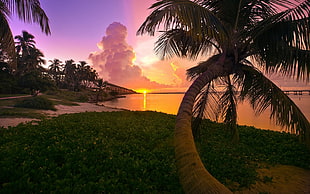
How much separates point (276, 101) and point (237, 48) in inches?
62.5

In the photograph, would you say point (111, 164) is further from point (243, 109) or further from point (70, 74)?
point (70, 74)

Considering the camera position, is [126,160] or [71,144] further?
[71,144]

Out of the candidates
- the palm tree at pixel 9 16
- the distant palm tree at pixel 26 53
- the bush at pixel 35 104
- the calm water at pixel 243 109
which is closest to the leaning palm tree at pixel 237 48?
the calm water at pixel 243 109

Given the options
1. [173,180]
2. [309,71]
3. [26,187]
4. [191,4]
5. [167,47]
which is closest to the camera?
[191,4]

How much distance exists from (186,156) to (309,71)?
11.2 feet

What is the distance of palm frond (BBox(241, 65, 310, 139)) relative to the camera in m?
3.28

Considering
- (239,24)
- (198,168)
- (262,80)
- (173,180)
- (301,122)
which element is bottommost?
(173,180)

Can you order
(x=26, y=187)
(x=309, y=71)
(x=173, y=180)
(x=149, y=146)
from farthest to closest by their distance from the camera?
(x=149, y=146)
(x=173, y=180)
(x=309, y=71)
(x=26, y=187)

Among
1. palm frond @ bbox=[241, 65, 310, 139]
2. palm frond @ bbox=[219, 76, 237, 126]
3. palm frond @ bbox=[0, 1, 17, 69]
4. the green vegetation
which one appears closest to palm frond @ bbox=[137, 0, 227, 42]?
palm frond @ bbox=[241, 65, 310, 139]

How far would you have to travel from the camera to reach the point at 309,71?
121 inches

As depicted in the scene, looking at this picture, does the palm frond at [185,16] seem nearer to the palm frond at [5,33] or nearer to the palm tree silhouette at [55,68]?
the palm frond at [5,33]

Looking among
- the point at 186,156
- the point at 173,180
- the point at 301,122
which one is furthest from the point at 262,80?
the point at 173,180

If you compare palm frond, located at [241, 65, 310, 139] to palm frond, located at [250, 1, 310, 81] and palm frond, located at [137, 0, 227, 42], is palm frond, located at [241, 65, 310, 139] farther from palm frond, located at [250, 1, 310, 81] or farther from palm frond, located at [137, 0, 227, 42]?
palm frond, located at [137, 0, 227, 42]

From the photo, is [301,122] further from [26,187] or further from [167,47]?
[26,187]
